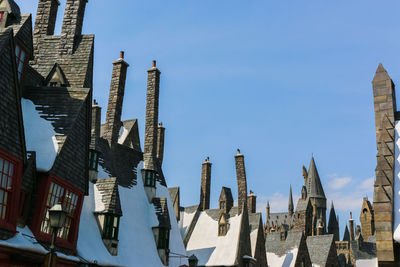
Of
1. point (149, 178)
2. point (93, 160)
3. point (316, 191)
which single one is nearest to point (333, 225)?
point (316, 191)

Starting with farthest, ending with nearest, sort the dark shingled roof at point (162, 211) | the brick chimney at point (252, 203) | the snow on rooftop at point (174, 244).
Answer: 1. the brick chimney at point (252, 203)
2. the snow on rooftop at point (174, 244)
3. the dark shingled roof at point (162, 211)

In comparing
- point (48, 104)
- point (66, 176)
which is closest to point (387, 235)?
point (66, 176)

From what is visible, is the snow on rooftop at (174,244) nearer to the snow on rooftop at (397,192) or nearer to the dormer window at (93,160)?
the dormer window at (93,160)

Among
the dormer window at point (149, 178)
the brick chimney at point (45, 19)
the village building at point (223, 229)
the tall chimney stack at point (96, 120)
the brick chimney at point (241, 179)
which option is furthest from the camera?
the brick chimney at point (241, 179)

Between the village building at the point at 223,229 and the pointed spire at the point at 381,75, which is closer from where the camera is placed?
the pointed spire at the point at 381,75

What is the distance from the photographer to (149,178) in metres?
24.9

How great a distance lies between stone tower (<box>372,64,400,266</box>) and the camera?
1195cm

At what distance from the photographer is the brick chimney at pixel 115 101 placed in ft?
77.3

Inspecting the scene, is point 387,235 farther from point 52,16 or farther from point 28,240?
point 52,16

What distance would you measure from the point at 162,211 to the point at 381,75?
13286 mm

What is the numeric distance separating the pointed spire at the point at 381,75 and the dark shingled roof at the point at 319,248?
116 ft

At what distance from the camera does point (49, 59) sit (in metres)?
19.1

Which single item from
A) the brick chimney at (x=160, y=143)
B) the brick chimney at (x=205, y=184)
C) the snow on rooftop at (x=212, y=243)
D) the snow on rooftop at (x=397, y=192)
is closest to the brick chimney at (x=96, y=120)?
the brick chimney at (x=160, y=143)

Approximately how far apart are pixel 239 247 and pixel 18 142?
A: 21.8 metres
